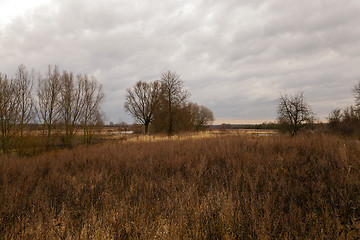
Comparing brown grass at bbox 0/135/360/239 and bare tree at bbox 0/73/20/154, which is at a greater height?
bare tree at bbox 0/73/20/154

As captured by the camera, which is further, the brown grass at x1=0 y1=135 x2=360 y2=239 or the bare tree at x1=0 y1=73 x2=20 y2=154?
the bare tree at x1=0 y1=73 x2=20 y2=154

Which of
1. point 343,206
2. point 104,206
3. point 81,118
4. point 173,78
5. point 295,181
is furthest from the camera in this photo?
point 173,78

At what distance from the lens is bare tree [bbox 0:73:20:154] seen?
1257 centimetres

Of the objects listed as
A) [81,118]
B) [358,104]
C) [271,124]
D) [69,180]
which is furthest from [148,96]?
[358,104]

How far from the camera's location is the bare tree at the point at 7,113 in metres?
12.6

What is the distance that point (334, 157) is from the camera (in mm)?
5887

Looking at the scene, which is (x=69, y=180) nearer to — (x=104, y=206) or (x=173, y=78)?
(x=104, y=206)

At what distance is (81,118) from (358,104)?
43.4 m

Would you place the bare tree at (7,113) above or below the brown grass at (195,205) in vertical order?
above

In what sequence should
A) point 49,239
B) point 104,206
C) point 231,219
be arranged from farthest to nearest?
point 104,206, point 231,219, point 49,239

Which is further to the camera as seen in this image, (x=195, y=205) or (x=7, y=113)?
(x=7, y=113)

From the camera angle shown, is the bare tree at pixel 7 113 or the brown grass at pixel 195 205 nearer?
the brown grass at pixel 195 205

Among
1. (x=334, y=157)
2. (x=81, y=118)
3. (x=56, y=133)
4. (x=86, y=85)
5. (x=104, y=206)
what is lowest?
(x=104, y=206)

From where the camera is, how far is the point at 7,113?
41.9 ft
